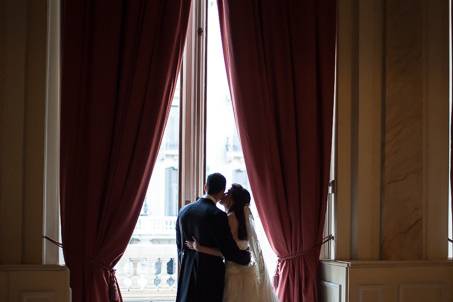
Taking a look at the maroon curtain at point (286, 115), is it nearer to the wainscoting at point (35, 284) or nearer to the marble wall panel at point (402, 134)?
the marble wall panel at point (402, 134)

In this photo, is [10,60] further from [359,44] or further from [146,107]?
[359,44]

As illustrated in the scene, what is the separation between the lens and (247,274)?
452 centimetres

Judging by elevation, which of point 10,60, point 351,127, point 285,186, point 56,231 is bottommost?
point 56,231

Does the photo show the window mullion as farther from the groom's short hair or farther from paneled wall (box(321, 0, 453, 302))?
paneled wall (box(321, 0, 453, 302))

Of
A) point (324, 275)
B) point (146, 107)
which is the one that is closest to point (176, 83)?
point (146, 107)

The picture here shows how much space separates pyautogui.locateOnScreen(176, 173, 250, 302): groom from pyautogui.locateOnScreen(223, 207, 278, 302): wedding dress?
0.05 metres

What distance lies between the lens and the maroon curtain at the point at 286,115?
→ 16.4 ft

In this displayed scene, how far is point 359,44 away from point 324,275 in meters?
1.81

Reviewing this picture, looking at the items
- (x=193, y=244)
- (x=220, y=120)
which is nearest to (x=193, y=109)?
(x=220, y=120)

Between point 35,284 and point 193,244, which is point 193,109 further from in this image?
point 35,284

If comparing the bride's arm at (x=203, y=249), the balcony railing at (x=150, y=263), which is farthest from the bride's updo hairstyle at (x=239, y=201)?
the balcony railing at (x=150, y=263)

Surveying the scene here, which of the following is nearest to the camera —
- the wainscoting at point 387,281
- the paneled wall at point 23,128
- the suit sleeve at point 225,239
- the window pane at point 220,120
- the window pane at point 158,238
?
the suit sleeve at point 225,239

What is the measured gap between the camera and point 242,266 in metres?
4.52

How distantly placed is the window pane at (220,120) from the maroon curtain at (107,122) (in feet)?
1.53
